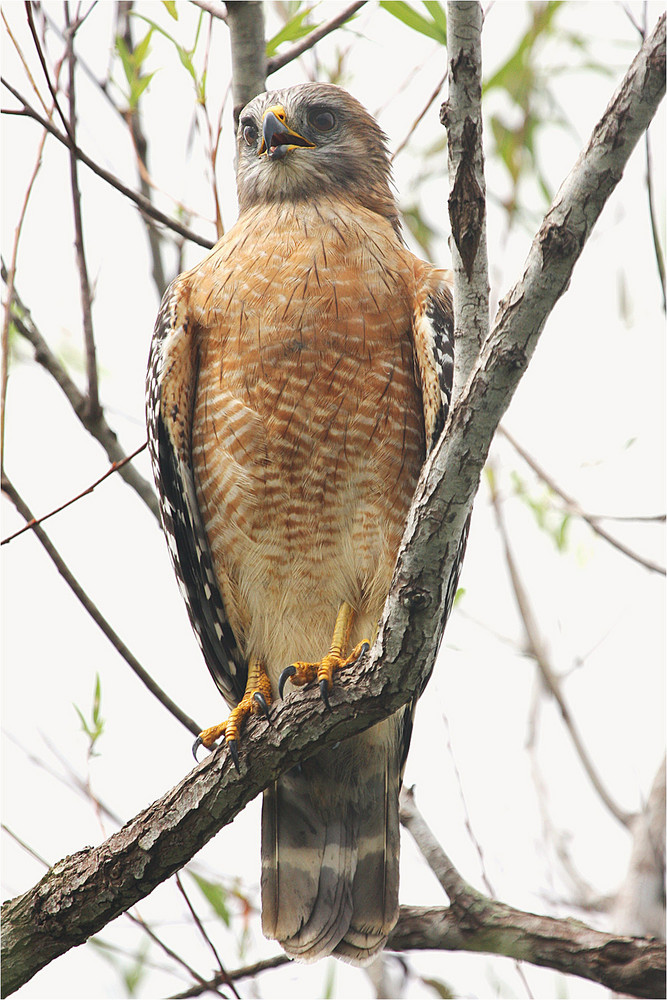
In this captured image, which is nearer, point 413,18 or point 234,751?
point 234,751

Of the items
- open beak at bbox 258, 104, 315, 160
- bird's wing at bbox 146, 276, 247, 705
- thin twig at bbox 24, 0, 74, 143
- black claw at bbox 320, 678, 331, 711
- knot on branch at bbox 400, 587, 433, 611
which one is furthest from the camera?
open beak at bbox 258, 104, 315, 160

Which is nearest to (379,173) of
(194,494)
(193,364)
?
(193,364)

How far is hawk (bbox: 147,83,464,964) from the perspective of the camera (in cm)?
355

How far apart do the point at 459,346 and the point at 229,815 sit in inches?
66.1

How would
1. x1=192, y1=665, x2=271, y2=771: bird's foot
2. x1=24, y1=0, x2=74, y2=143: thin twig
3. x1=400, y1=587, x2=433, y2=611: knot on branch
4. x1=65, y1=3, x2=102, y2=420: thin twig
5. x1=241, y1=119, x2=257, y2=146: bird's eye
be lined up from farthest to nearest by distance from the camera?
x1=241, y1=119, x2=257, y2=146: bird's eye → x1=65, y1=3, x2=102, y2=420: thin twig → x1=24, y1=0, x2=74, y2=143: thin twig → x1=192, y1=665, x2=271, y2=771: bird's foot → x1=400, y1=587, x2=433, y2=611: knot on branch

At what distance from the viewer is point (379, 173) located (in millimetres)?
4594

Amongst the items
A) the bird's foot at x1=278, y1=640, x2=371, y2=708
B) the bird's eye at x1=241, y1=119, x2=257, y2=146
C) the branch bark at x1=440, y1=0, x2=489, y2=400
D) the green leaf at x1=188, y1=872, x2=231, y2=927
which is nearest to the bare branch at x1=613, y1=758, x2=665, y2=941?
the green leaf at x1=188, y1=872, x2=231, y2=927

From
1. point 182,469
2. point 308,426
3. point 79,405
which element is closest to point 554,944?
point 308,426

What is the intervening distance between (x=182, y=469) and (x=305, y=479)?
1.73ft

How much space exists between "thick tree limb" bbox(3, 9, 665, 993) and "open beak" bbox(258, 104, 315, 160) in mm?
2270

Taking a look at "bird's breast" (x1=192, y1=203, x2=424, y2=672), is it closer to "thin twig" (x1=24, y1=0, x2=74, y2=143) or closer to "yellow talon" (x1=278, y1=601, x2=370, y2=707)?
"yellow talon" (x1=278, y1=601, x2=370, y2=707)

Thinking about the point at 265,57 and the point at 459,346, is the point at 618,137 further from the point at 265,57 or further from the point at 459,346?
the point at 265,57

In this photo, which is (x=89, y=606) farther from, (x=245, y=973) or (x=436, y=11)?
(x=436, y=11)

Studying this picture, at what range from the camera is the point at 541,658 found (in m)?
5.61
